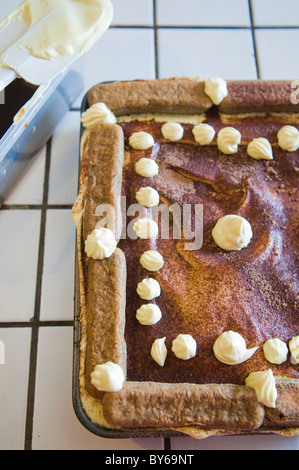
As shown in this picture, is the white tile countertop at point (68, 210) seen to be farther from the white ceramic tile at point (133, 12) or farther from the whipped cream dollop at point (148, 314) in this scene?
the whipped cream dollop at point (148, 314)

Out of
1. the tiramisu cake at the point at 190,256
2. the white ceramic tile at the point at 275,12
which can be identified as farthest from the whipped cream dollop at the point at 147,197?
the white ceramic tile at the point at 275,12

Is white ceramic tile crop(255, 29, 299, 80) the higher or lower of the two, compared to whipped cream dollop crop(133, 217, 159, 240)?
higher

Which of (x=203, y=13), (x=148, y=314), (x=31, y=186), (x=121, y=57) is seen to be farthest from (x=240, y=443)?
(x=203, y=13)

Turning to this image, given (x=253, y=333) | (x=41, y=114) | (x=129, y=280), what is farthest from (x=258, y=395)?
(x=41, y=114)

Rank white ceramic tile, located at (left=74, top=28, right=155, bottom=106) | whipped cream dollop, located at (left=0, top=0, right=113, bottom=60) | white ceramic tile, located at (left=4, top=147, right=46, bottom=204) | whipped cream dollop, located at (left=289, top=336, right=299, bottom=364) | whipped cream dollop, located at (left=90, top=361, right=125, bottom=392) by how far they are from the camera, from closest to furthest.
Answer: whipped cream dollop, located at (left=90, top=361, right=125, bottom=392), whipped cream dollop, located at (left=289, top=336, right=299, bottom=364), whipped cream dollop, located at (left=0, top=0, right=113, bottom=60), white ceramic tile, located at (left=4, top=147, right=46, bottom=204), white ceramic tile, located at (left=74, top=28, right=155, bottom=106)

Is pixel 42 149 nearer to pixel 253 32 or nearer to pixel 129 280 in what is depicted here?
pixel 129 280

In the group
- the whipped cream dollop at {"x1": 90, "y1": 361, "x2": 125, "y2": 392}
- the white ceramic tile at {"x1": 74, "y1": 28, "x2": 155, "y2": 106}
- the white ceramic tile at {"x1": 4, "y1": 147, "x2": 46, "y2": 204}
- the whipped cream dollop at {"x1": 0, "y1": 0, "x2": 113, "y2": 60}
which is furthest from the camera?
the white ceramic tile at {"x1": 74, "y1": 28, "x2": 155, "y2": 106}

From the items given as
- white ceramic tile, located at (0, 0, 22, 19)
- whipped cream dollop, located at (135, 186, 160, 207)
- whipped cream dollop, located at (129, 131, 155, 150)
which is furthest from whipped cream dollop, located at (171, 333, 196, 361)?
white ceramic tile, located at (0, 0, 22, 19)

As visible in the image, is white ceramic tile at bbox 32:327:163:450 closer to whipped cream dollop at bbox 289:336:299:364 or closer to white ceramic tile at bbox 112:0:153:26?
whipped cream dollop at bbox 289:336:299:364
